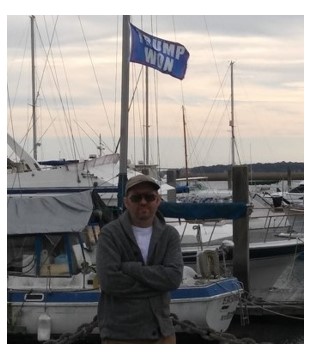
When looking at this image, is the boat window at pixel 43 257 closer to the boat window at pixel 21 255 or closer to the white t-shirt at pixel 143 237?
the boat window at pixel 21 255

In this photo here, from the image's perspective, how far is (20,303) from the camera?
11320 mm

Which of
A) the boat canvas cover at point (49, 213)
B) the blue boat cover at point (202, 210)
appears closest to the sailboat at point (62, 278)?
the boat canvas cover at point (49, 213)

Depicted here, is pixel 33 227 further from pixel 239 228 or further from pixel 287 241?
pixel 287 241

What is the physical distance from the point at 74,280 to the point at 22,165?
774cm

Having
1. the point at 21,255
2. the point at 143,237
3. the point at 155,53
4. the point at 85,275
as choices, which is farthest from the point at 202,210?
the point at 143,237

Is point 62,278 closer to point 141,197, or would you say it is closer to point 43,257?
point 43,257

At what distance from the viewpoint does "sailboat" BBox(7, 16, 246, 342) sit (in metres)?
11.2

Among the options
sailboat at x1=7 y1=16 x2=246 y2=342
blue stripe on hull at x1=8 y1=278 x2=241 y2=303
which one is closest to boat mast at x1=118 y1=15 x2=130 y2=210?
sailboat at x1=7 y1=16 x2=246 y2=342

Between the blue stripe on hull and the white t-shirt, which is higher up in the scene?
the white t-shirt

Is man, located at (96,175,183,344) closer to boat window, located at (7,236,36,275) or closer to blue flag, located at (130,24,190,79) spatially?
blue flag, located at (130,24,190,79)

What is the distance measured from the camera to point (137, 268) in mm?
3834

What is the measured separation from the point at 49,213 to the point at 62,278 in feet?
3.71

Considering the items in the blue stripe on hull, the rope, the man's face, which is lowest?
the blue stripe on hull

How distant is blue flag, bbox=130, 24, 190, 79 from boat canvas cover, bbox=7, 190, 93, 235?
263cm
